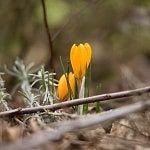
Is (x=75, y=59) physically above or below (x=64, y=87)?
above

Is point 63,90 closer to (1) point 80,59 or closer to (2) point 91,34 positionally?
(1) point 80,59

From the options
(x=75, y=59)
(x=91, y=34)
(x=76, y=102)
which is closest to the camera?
(x=76, y=102)

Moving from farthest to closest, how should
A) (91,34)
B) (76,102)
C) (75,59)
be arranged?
1. (91,34)
2. (75,59)
3. (76,102)

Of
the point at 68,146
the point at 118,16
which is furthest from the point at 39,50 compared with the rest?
the point at 68,146

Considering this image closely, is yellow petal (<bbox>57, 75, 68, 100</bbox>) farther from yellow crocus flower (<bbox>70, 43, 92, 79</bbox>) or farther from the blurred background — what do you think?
the blurred background

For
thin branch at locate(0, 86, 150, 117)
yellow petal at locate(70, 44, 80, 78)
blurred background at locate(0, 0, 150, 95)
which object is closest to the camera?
thin branch at locate(0, 86, 150, 117)

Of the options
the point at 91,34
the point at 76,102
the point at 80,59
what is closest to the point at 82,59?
the point at 80,59

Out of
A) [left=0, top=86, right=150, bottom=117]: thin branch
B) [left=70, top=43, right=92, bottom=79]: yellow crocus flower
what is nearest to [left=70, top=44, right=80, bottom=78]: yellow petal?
[left=70, top=43, right=92, bottom=79]: yellow crocus flower
